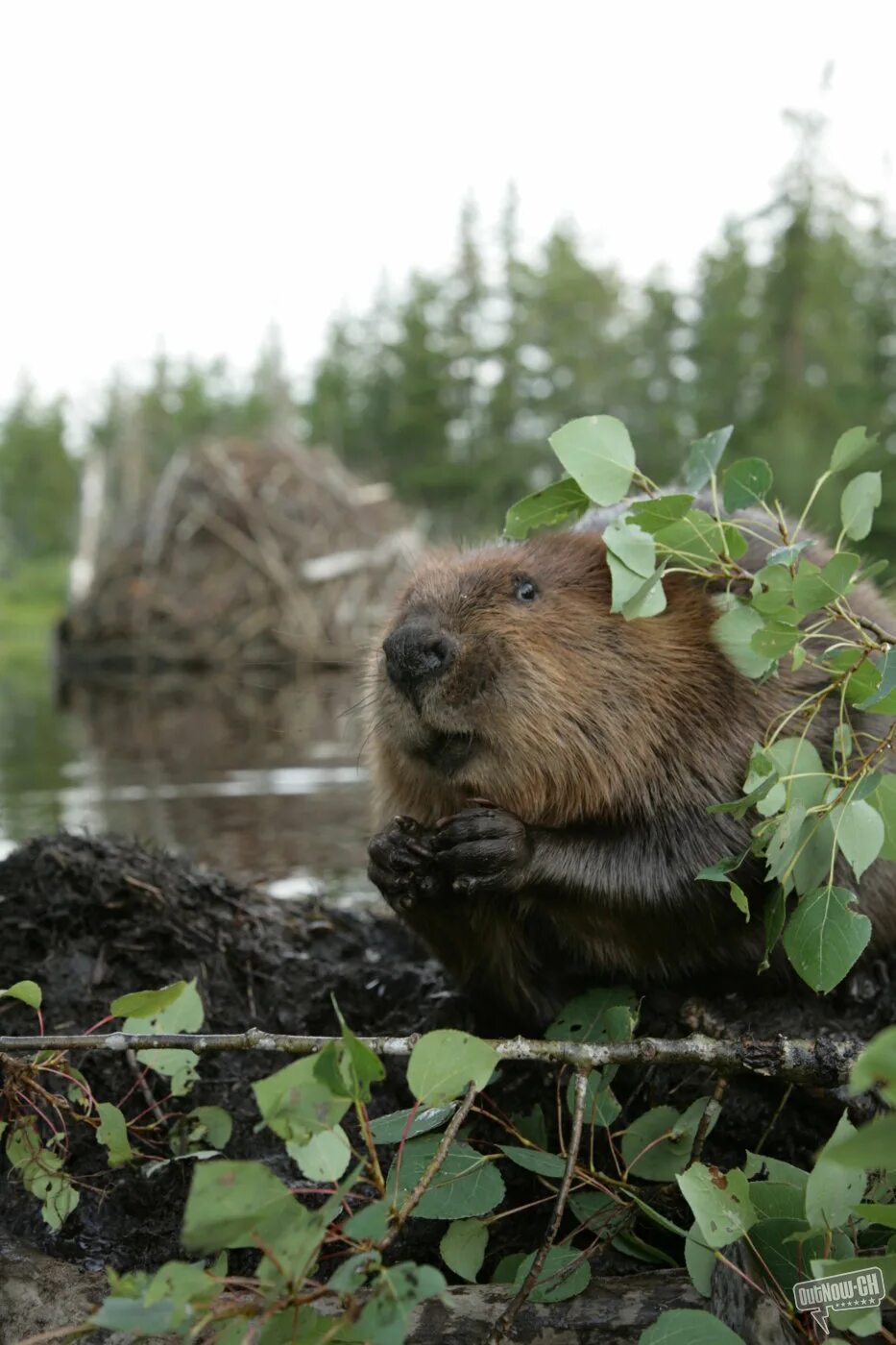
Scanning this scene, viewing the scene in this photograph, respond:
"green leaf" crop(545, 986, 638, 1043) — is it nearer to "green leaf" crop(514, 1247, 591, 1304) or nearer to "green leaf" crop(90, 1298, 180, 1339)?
"green leaf" crop(514, 1247, 591, 1304)

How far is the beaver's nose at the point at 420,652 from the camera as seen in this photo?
6.49 feet

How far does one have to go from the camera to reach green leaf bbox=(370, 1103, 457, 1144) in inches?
60.7

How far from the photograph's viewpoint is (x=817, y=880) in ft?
6.04

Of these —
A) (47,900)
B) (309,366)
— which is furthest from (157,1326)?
(309,366)

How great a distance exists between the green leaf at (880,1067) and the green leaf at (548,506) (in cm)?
134

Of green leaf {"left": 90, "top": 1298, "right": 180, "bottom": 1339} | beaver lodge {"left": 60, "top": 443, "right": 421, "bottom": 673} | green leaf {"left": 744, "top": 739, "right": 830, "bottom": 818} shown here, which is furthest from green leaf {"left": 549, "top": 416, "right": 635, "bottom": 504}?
beaver lodge {"left": 60, "top": 443, "right": 421, "bottom": 673}

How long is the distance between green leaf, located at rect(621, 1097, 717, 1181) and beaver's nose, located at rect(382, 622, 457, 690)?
76 centimetres

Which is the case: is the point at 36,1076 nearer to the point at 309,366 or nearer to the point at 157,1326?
the point at 157,1326

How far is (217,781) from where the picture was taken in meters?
6.32

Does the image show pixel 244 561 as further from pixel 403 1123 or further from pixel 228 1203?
pixel 228 1203

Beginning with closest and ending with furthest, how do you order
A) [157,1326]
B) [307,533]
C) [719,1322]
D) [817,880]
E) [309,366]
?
[157,1326] → [719,1322] → [817,880] → [307,533] → [309,366]

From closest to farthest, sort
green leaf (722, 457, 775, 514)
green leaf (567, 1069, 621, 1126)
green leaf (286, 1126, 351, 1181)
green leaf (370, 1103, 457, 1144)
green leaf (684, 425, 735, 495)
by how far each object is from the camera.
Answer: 1. green leaf (286, 1126, 351, 1181)
2. green leaf (370, 1103, 457, 1144)
3. green leaf (567, 1069, 621, 1126)
4. green leaf (722, 457, 775, 514)
5. green leaf (684, 425, 735, 495)

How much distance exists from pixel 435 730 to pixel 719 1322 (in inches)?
38.5

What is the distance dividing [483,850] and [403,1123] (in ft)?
1.63
